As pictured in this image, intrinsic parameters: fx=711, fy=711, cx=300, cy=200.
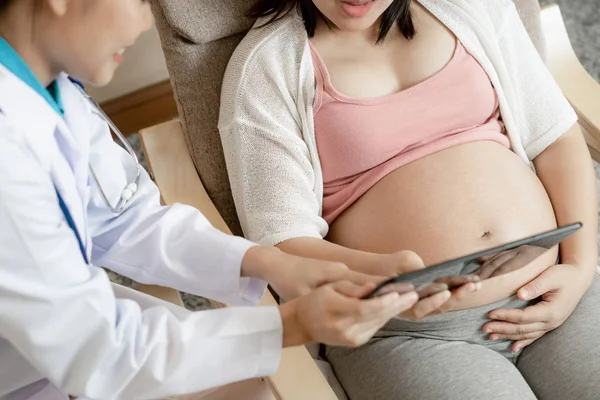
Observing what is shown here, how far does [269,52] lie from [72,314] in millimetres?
606

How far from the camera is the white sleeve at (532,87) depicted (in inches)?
49.3

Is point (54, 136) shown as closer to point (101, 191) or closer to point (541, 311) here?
point (101, 191)

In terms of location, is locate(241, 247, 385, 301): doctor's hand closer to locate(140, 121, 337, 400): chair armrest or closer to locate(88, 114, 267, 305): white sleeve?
locate(88, 114, 267, 305): white sleeve

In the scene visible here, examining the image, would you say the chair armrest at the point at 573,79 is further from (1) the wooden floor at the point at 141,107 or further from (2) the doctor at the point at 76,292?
(1) the wooden floor at the point at 141,107

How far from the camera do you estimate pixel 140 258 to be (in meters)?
0.97

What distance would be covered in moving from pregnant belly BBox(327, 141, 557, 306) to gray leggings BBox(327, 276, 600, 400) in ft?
0.24

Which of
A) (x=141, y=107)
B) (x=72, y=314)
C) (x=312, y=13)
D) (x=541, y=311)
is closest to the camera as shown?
(x=72, y=314)

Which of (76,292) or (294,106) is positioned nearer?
(76,292)

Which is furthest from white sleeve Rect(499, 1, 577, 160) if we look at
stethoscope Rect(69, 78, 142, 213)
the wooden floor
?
the wooden floor

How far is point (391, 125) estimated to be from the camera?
117 centimetres

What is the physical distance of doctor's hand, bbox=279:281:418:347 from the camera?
73cm

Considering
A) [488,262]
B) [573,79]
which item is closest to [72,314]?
[488,262]

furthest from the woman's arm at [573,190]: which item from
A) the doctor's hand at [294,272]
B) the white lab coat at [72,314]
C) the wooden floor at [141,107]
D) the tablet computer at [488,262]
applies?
the wooden floor at [141,107]

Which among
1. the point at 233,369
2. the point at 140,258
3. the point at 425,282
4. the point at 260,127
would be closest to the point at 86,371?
the point at 233,369
